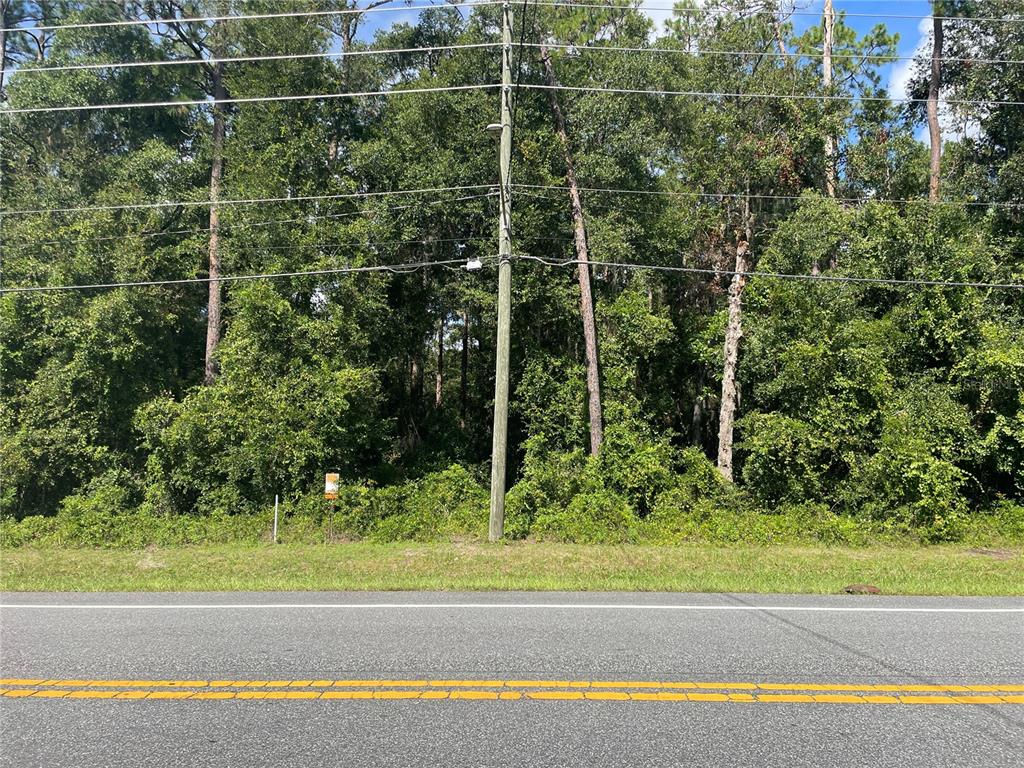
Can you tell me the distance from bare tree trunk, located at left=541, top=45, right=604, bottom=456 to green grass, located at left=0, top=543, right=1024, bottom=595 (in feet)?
23.0

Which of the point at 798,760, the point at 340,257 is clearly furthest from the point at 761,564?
the point at 340,257

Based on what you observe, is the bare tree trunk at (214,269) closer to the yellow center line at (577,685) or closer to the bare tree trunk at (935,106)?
the yellow center line at (577,685)

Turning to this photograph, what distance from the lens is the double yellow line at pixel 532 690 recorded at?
4504 millimetres

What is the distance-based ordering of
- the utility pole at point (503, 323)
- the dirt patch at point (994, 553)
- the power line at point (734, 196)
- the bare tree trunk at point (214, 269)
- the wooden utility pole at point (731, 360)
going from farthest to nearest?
1. the bare tree trunk at point (214, 269)
2. the wooden utility pole at point (731, 360)
3. the power line at point (734, 196)
4. the utility pole at point (503, 323)
5. the dirt patch at point (994, 553)

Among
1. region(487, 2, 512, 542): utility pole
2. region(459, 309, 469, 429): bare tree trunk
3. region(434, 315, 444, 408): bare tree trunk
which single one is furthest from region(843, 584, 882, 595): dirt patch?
region(434, 315, 444, 408): bare tree trunk

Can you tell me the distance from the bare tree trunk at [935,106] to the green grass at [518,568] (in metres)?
12.8

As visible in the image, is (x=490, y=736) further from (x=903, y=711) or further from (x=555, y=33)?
(x=555, y=33)

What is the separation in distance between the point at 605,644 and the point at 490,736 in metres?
2.14

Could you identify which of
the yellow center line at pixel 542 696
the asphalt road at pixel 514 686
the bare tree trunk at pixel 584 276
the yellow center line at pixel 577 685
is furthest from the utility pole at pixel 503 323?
the yellow center line at pixel 542 696

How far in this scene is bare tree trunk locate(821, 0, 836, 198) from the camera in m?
20.8

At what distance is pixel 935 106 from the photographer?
71.8ft

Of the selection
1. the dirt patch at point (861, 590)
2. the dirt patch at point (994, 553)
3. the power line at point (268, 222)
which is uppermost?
the power line at point (268, 222)

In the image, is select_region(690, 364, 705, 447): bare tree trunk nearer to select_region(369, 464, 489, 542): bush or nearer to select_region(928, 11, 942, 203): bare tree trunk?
select_region(928, 11, 942, 203): bare tree trunk

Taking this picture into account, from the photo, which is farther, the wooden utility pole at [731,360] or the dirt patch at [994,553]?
the wooden utility pole at [731,360]
